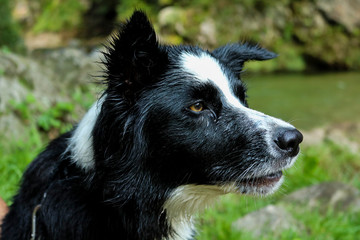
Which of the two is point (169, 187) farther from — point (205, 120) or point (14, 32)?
point (14, 32)

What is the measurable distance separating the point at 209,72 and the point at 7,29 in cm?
761

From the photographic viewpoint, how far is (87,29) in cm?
1834

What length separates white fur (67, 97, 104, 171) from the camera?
2326 mm

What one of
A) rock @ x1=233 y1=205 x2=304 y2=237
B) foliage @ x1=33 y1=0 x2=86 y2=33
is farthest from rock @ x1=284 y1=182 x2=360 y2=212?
foliage @ x1=33 y1=0 x2=86 y2=33

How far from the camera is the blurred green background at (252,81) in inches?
161

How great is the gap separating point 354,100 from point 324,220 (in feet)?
19.8

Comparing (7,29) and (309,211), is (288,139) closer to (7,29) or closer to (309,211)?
(309,211)

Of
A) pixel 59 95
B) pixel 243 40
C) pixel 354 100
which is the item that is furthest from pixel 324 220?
pixel 354 100

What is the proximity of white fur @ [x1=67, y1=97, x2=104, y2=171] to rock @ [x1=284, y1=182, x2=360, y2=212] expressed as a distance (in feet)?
8.91

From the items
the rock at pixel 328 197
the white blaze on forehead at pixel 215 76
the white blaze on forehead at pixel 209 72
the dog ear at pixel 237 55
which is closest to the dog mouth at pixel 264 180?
the white blaze on forehead at pixel 215 76

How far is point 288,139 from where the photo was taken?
86.3 inches

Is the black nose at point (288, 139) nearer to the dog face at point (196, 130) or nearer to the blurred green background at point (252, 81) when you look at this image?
the dog face at point (196, 130)

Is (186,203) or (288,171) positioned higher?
(186,203)

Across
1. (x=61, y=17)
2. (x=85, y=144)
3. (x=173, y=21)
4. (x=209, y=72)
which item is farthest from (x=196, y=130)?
(x=61, y=17)
